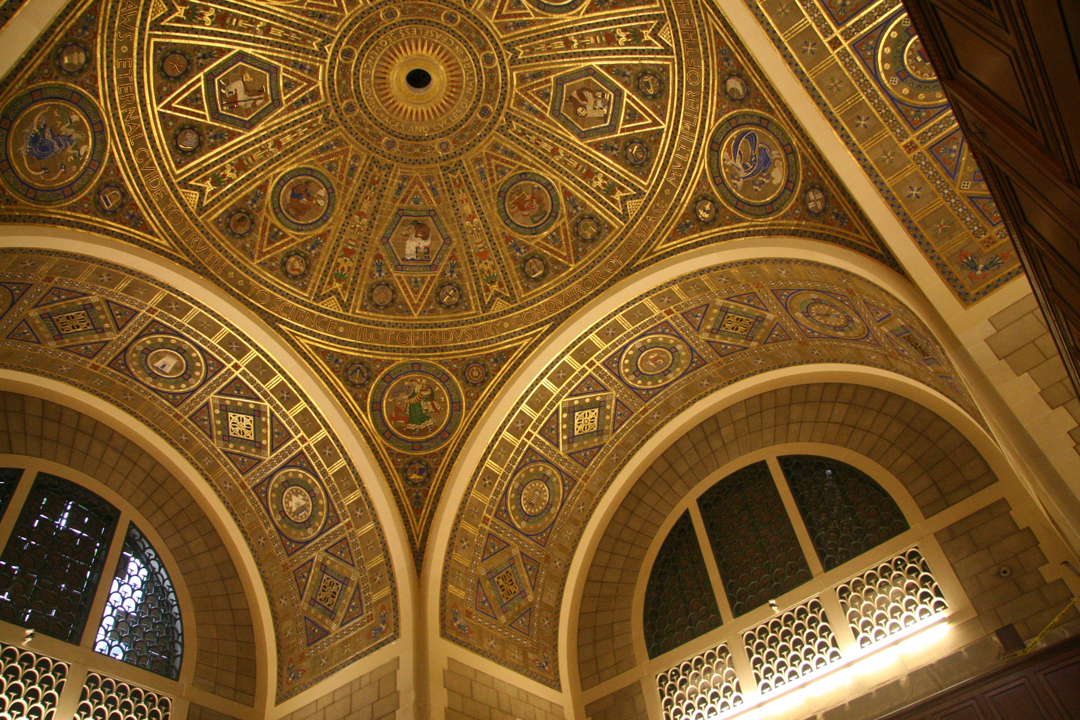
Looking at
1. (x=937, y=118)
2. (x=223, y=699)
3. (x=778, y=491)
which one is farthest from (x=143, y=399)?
(x=937, y=118)

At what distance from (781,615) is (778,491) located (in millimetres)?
1640

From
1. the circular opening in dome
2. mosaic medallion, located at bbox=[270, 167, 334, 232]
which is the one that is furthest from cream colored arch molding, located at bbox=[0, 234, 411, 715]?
the circular opening in dome

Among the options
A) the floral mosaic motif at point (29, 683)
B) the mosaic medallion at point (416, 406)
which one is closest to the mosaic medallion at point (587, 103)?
the mosaic medallion at point (416, 406)

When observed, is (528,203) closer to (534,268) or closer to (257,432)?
(534,268)

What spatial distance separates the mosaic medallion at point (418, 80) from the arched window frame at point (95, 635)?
19.2ft

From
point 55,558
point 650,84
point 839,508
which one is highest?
point 650,84

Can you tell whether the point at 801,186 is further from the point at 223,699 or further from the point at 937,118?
the point at 223,699

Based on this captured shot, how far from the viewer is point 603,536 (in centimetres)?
1091

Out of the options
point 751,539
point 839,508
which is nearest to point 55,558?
point 751,539

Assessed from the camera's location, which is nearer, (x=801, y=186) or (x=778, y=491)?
(x=801, y=186)

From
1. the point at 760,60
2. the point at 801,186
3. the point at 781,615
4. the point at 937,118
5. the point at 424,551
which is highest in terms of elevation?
the point at 760,60

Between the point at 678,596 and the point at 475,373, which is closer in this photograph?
the point at 678,596

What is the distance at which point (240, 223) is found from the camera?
1005cm

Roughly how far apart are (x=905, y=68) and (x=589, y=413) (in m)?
5.77
